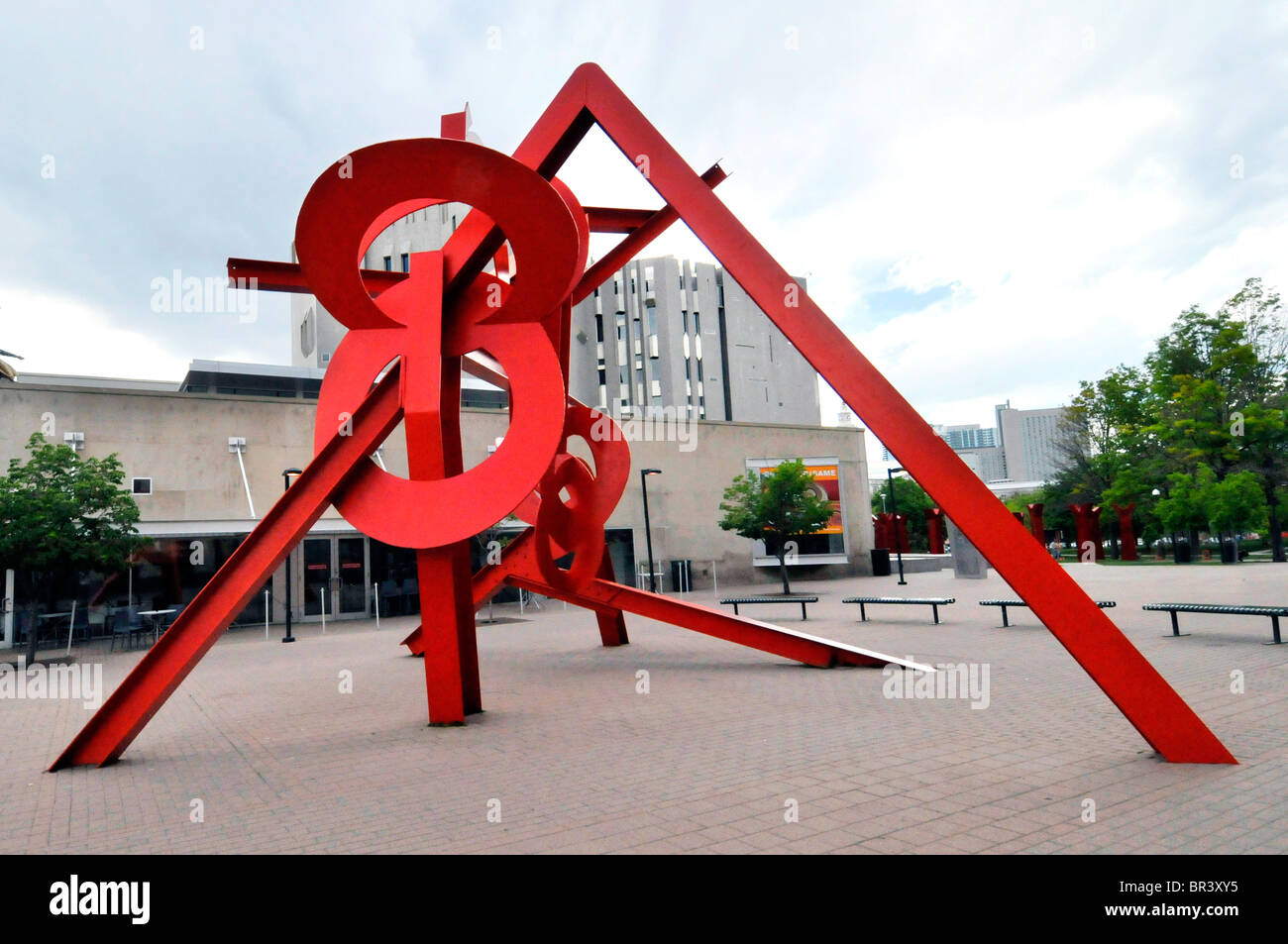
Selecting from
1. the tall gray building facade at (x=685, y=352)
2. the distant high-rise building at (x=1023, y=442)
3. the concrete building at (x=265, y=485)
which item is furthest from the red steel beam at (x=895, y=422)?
the distant high-rise building at (x=1023, y=442)

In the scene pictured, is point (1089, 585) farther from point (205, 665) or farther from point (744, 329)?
point (744, 329)

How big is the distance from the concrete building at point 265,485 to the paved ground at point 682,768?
11151 millimetres

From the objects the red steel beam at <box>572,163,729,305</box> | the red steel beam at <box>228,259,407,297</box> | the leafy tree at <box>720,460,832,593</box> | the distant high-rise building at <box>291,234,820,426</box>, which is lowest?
the leafy tree at <box>720,460,832,593</box>

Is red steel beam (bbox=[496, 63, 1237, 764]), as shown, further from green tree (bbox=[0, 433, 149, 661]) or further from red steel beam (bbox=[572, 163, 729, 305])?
green tree (bbox=[0, 433, 149, 661])

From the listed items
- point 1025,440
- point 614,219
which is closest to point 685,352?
point 614,219

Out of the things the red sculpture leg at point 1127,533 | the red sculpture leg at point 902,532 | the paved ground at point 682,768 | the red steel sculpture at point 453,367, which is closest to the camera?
the paved ground at point 682,768

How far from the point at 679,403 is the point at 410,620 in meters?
36.3

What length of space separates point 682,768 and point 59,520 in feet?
48.4

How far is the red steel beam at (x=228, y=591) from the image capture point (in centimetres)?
708

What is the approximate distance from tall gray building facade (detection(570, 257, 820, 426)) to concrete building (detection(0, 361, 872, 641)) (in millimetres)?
25754

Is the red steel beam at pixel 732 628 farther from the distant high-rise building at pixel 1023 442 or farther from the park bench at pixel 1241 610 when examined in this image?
the distant high-rise building at pixel 1023 442

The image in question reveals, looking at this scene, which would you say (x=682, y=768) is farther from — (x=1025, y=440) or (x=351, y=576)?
(x=1025, y=440)

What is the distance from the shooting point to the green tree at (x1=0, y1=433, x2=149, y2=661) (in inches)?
573

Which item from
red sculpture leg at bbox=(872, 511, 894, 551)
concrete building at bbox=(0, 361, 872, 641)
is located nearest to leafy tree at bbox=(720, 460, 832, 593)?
concrete building at bbox=(0, 361, 872, 641)
